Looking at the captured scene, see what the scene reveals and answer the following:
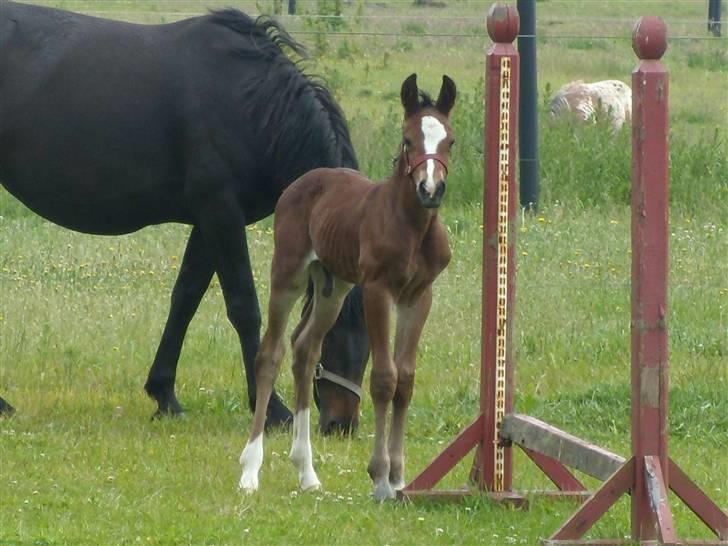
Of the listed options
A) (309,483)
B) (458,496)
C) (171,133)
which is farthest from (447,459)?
(171,133)

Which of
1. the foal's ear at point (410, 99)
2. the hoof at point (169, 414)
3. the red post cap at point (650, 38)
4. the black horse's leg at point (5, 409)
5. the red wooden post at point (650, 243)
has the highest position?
the red post cap at point (650, 38)

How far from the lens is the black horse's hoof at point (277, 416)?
24.0 ft

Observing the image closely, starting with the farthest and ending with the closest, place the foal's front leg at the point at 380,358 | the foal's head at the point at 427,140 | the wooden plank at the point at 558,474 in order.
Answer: the wooden plank at the point at 558,474 → the foal's front leg at the point at 380,358 → the foal's head at the point at 427,140

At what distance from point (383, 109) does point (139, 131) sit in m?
11.9

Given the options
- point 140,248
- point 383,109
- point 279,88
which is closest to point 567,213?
point 140,248

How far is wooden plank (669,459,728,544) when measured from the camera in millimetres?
4840

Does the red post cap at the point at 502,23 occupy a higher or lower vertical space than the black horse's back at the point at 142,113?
higher

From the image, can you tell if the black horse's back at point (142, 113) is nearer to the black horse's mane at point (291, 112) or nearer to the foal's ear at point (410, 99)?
the black horse's mane at point (291, 112)

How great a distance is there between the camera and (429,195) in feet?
16.2

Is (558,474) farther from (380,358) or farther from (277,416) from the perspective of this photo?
(277,416)

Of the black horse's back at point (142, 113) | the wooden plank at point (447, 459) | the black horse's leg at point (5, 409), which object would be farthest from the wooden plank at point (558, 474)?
the black horse's leg at point (5, 409)

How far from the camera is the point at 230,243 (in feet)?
24.4

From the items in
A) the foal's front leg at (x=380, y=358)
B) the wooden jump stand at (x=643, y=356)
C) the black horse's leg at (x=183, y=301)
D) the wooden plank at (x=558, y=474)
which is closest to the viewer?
the wooden jump stand at (x=643, y=356)

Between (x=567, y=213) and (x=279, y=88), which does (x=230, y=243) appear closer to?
(x=279, y=88)
